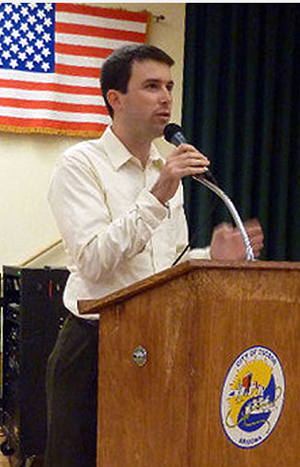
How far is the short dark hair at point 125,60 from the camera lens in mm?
1617

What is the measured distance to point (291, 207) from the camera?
4367mm

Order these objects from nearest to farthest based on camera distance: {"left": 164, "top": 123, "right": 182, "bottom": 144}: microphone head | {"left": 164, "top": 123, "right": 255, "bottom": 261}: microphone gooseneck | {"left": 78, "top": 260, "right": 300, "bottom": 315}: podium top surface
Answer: {"left": 78, "top": 260, "right": 300, "bottom": 315}: podium top surface
{"left": 164, "top": 123, "right": 255, "bottom": 261}: microphone gooseneck
{"left": 164, "top": 123, "right": 182, "bottom": 144}: microphone head

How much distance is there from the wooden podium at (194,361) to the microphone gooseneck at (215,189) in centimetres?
17

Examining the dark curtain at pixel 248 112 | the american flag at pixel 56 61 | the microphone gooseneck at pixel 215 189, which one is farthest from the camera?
the dark curtain at pixel 248 112

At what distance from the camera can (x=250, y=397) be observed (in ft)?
3.53

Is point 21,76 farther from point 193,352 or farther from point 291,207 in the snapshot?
point 193,352

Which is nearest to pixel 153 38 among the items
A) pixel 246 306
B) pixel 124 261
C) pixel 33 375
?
pixel 33 375

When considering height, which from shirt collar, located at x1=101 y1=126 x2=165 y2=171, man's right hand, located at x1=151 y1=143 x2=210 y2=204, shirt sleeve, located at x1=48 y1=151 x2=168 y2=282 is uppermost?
shirt collar, located at x1=101 y1=126 x2=165 y2=171

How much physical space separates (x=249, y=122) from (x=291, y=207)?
612 mm

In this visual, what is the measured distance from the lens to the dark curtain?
4.11 meters

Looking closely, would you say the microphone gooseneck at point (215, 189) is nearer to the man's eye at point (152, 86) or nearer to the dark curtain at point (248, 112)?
the man's eye at point (152, 86)

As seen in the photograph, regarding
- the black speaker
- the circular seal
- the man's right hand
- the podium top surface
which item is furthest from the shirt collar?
the black speaker

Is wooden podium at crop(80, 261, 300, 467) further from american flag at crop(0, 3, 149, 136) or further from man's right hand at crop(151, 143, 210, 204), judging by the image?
american flag at crop(0, 3, 149, 136)

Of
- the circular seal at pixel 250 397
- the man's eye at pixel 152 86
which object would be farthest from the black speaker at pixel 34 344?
the circular seal at pixel 250 397
